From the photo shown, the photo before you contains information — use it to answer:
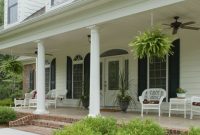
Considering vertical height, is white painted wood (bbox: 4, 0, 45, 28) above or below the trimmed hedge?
above

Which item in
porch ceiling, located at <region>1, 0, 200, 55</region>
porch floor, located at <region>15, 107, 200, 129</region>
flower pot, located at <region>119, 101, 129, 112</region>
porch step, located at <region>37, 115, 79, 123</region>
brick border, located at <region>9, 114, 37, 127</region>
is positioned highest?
porch ceiling, located at <region>1, 0, 200, 55</region>

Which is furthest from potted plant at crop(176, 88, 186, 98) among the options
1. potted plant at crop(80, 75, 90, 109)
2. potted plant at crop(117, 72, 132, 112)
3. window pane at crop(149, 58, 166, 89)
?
potted plant at crop(80, 75, 90, 109)

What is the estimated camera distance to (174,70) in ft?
34.0

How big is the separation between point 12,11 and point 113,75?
597 centimetres

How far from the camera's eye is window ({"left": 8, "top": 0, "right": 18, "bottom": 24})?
49.9ft

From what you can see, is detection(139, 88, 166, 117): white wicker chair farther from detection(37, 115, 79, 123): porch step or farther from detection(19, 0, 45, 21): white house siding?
detection(19, 0, 45, 21): white house siding

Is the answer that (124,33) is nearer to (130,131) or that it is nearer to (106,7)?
(106,7)

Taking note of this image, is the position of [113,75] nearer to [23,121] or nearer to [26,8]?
[23,121]

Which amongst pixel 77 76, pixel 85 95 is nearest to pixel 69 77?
pixel 77 76

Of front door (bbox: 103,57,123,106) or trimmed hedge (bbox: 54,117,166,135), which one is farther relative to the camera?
front door (bbox: 103,57,123,106)

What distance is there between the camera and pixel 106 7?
8.43 metres

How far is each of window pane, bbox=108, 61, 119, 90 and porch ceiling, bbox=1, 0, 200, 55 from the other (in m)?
0.80

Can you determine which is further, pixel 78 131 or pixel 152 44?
pixel 152 44

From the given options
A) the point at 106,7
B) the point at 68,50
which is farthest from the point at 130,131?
the point at 68,50
